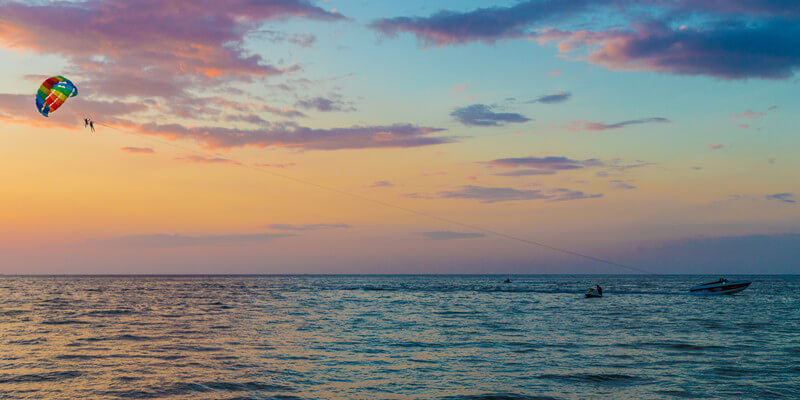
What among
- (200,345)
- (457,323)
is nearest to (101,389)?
(200,345)

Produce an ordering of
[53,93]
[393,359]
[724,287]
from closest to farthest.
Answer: [393,359] < [53,93] < [724,287]

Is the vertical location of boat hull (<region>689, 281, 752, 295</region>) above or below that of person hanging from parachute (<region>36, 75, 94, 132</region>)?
below

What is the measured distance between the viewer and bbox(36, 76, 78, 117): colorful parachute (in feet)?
128

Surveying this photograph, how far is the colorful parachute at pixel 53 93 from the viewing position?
3916cm

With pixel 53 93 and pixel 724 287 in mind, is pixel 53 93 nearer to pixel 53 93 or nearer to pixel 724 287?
pixel 53 93

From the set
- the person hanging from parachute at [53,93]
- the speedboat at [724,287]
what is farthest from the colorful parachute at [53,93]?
the speedboat at [724,287]

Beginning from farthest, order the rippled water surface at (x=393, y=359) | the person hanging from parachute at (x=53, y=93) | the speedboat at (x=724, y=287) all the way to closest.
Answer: the speedboat at (x=724, y=287)
the person hanging from parachute at (x=53, y=93)
the rippled water surface at (x=393, y=359)

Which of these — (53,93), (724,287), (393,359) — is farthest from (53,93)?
(724,287)

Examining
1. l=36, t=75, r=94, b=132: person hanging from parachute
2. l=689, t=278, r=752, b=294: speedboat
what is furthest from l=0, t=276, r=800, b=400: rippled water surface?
l=689, t=278, r=752, b=294: speedboat

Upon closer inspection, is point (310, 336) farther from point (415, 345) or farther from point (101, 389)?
point (101, 389)

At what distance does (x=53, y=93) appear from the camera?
130 feet

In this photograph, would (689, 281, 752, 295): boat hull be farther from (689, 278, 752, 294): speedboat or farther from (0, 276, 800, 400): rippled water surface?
(0, 276, 800, 400): rippled water surface

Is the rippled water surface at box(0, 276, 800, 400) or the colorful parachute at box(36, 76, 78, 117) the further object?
the colorful parachute at box(36, 76, 78, 117)

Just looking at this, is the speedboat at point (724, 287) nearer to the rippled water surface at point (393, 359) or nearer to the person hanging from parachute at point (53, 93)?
the rippled water surface at point (393, 359)
